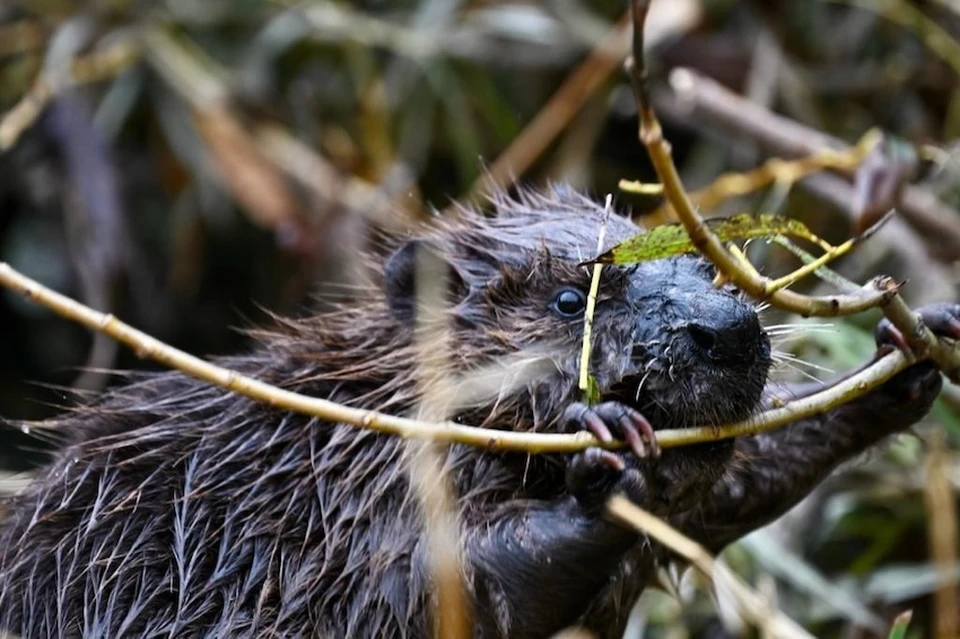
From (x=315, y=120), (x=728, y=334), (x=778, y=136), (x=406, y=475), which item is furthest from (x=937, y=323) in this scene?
(x=315, y=120)

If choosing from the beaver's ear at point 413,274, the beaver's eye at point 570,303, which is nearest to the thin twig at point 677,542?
the beaver's eye at point 570,303

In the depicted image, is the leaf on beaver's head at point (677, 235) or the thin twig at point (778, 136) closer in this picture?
the leaf on beaver's head at point (677, 235)

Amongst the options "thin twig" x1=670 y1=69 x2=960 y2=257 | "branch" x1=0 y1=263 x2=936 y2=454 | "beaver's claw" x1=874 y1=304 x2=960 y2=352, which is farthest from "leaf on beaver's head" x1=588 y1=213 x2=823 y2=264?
"thin twig" x1=670 y1=69 x2=960 y2=257

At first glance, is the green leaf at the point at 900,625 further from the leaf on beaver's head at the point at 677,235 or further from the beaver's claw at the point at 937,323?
the leaf on beaver's head at the point at 677,235

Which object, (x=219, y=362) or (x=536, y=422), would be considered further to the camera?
(x=219, y=362)

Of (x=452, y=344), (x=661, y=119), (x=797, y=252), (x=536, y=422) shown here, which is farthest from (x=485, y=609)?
(x=661, y=119)

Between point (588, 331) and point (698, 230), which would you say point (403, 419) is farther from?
point (698, 230)

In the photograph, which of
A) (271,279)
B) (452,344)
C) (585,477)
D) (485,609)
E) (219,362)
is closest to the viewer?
(585,477)

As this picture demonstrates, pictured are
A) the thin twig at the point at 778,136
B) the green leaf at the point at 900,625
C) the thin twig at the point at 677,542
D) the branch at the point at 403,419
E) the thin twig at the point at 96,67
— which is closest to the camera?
the branch at the point at 403,419

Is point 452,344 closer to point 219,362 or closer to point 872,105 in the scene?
point 219,362
